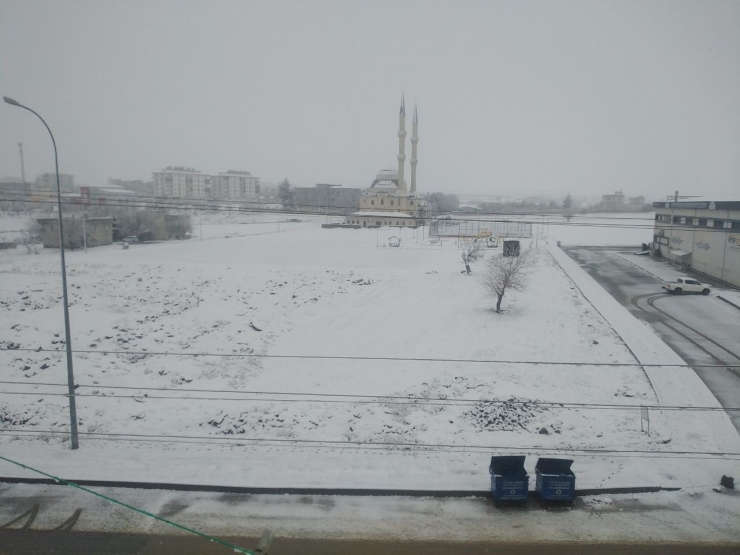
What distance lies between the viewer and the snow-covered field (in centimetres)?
1124

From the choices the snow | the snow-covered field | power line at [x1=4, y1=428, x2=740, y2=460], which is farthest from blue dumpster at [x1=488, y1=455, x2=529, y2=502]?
power line at [x1=4, y1=428, x2=740, y2=460]

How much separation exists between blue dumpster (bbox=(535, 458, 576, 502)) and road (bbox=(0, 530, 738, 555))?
1.12 meters

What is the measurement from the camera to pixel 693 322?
20297mm

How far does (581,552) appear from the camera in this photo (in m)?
8.02

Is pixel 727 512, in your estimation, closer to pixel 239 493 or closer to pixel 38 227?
pixel 239 493

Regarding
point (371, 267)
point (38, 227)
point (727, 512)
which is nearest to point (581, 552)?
point (727, 512)

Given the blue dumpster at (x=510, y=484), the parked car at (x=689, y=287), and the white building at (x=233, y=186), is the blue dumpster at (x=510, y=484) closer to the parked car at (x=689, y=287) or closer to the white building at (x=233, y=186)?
the parked car at (x=689, y=287)

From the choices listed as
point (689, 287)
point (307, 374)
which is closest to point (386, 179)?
point (689, 287)

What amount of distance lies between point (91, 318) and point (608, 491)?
20174 mm

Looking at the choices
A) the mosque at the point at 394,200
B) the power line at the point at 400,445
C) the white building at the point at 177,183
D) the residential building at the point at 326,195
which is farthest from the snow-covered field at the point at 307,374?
the white building at the point at 177,183

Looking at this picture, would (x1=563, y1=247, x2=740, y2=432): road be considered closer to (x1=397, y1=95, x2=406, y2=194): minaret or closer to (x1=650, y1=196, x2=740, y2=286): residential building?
(x1=650, y1=196, x2=740, y2=286): residential building

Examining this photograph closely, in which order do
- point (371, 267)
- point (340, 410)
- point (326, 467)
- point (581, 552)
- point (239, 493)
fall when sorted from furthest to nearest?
point (371, 267)
point (340, 410)
point (326, 467)
point (239, 493)
point (581, 552)

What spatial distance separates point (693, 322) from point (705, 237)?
39.1ft

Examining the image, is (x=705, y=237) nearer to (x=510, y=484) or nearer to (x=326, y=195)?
(x=510, y=484)
